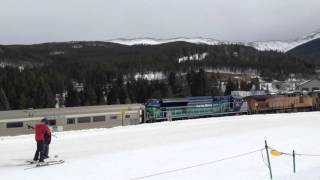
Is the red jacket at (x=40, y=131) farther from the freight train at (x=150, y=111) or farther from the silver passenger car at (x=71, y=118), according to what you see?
the freight train at (x=150, y=111)

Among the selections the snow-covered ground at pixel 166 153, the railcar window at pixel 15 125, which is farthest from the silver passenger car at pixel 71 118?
the snow-covered ground at pixel 166 153

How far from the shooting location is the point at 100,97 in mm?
116750

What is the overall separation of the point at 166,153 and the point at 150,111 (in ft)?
91.5

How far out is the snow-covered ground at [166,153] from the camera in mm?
16797

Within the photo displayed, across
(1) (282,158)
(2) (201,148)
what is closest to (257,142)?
(2) (201,148)

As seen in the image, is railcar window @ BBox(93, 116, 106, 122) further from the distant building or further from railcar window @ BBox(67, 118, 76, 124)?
the distant building

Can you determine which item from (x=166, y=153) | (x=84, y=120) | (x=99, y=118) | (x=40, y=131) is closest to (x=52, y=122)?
(x=84, y=120)

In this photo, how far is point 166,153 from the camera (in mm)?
22250

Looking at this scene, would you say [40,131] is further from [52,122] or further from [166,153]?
[52,122]

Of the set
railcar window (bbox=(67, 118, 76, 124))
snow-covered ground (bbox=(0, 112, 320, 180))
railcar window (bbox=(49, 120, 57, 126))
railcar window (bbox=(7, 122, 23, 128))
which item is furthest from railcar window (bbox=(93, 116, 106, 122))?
snow-covered ground (bbox=(0, 112, 320, 180))

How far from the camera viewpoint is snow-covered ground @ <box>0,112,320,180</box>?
16.8 meters

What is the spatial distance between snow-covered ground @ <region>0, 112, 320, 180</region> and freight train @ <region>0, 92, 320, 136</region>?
353 inches

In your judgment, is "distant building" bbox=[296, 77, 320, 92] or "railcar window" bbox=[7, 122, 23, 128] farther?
"distant building" bbox=[296, 77, 320, 92]

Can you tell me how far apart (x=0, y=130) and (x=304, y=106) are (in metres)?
43.9
